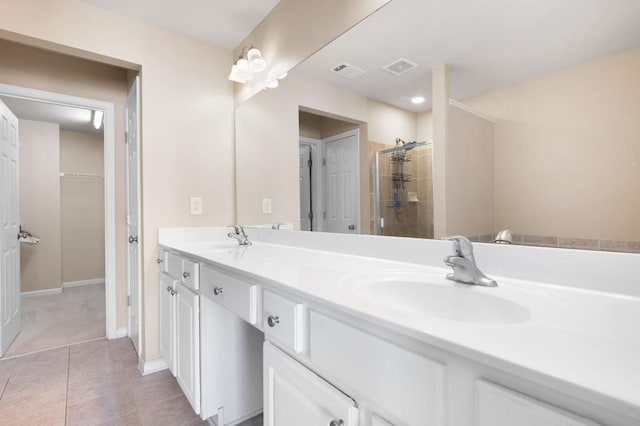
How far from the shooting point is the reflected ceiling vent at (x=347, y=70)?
58.2 inches

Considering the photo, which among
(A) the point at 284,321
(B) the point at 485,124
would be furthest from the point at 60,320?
(B) the point at 485,124

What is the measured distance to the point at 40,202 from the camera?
13.4 ft

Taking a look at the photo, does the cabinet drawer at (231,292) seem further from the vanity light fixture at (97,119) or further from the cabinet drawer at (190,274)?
the vanity light fixture at (97,119)

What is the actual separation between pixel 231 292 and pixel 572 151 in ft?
3.73

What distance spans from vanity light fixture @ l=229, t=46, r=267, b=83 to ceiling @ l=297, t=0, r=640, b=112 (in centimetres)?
72

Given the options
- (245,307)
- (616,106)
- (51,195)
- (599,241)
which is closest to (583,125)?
(616,106)

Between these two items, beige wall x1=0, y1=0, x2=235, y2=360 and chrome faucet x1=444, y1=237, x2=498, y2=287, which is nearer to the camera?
chrome faucet x1=444, y1=237, x2=498, y2=287

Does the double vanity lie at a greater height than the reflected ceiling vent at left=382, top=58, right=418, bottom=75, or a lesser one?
lesser

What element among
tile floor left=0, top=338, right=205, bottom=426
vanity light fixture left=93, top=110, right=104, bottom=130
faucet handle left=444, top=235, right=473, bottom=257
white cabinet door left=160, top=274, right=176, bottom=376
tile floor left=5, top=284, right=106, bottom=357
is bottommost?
tile floor left=0, top=338, right=205, bottom=426

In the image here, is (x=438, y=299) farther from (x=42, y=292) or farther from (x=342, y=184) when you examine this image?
(x=42, y=292)

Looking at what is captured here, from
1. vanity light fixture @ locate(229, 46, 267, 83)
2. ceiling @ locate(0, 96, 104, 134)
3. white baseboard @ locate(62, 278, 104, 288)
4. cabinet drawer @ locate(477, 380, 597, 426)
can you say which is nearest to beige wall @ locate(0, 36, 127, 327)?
ceiling @ locate(0, 96, 104, 134)

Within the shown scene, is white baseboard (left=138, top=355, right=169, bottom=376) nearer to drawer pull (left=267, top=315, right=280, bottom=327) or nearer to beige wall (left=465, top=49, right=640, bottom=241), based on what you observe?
drawer pull (left=267, top=315, right=280, bottom=327)

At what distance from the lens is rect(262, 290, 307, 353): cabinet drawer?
0.82 meters

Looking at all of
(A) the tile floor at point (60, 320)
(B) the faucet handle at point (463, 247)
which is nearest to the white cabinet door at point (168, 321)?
(A) the tile floor at point (60, 320)
